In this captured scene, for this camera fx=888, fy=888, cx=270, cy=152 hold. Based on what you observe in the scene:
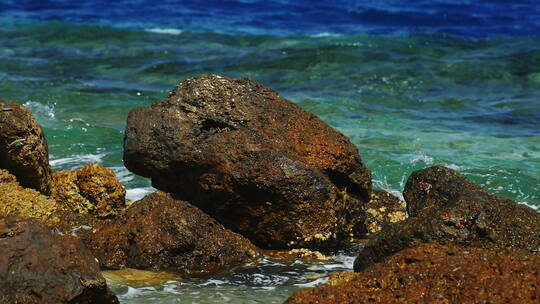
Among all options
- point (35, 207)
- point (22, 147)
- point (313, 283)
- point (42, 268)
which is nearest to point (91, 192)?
point (35, 207)

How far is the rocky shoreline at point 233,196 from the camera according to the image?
491cm

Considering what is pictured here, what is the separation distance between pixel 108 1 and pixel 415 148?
55.5 ft

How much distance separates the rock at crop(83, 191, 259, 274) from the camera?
5336 millimetres

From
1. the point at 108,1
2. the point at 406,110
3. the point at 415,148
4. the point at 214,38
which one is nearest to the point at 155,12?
the point at 108,1

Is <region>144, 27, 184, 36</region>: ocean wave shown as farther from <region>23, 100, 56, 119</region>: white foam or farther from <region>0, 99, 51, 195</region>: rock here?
<region>0, 99, 51, 195</region>: rock

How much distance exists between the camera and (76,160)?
8.70 meters

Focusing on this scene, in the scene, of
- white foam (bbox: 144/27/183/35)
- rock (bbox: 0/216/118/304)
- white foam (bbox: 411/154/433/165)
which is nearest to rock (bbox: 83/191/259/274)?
rock (bbox: 0/216/118/304)

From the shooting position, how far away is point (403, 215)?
6.66 meters

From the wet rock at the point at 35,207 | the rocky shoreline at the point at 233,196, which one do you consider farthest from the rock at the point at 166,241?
the wet rock at the point at 35,207

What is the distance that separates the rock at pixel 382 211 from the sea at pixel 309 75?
597 millimetres

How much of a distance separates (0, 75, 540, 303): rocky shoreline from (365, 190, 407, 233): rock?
11 mm

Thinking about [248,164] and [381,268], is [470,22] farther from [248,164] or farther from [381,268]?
[381,268]

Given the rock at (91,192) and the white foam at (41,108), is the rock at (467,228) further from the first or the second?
the white foam at (41,108)

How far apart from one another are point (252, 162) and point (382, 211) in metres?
1.38
